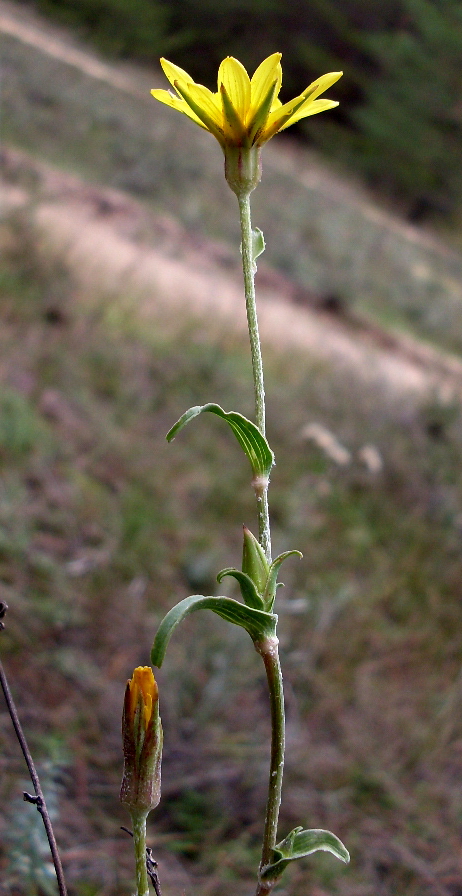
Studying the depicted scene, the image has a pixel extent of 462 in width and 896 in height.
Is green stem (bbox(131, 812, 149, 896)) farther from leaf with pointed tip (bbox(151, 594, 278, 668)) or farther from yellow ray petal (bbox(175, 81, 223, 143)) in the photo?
yellow ray petal (bbox(175, 81, 223, 143))

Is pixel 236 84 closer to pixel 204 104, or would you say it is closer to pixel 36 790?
pixel 204 104

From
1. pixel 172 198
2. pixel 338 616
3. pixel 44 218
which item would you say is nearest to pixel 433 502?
pixel 338 616

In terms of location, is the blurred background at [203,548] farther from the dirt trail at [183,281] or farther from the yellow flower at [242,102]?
the yellow flower at [242,102]

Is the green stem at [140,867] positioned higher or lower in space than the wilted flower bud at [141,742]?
lower

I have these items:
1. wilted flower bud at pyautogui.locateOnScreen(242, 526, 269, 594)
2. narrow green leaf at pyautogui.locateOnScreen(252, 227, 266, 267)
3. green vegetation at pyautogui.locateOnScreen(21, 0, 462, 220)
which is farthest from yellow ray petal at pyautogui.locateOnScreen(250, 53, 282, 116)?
green vegetation at pyautogui.locateOnScreen(21, 0, 462, 220)

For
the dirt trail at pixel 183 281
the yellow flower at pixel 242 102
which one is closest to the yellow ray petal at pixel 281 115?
the yellow flower at pixel 242 102

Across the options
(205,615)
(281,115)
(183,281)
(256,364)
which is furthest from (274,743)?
(183,281)
